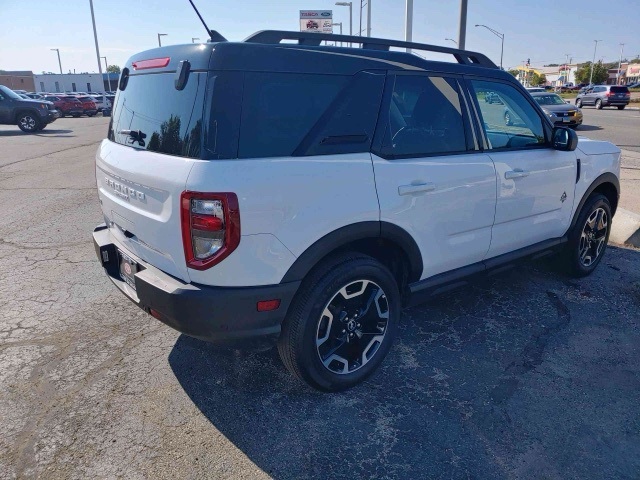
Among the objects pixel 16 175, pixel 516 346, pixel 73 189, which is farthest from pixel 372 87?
pixel 16 175

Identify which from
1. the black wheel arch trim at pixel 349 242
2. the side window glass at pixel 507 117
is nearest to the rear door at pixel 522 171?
the side window glass at pixel 507 117

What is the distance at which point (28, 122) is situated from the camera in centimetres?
2102

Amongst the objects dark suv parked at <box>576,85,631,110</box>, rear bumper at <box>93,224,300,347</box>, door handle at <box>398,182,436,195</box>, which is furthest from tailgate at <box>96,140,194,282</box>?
dark suv parked at <box>576,85,631,110</box>

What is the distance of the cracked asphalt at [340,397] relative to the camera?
2469mm

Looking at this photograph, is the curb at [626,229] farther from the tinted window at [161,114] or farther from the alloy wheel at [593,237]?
the tinted window at [161,114]

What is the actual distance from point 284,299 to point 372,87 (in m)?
1.37

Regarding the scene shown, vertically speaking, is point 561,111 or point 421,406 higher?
point 561,111

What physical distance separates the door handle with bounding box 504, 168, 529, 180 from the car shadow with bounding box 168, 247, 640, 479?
46.1 inches

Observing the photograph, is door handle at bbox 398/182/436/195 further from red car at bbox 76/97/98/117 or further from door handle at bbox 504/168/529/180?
red car at bbox 76/97/98/117

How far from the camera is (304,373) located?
9.20ft

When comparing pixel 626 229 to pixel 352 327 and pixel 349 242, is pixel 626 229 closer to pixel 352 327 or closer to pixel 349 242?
pixel 352 327

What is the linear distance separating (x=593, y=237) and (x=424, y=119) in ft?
8.73

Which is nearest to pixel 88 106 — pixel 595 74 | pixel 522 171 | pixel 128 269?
pixel 128 269

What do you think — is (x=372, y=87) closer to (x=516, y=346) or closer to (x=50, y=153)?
(x=516, y=346)
